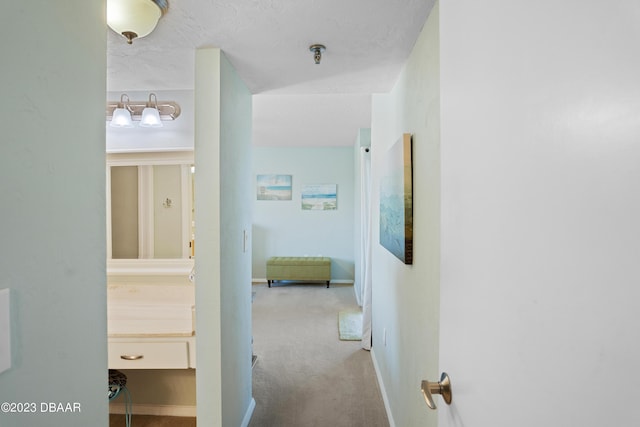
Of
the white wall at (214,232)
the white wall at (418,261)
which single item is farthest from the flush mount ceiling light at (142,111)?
the white wall at (418,261)

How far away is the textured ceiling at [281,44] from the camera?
Result: 1.36m

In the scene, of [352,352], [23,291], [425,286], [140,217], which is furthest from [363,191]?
[23,291]

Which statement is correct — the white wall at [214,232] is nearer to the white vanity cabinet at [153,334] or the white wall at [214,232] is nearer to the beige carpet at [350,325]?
the white vanity cabinet at [153,334]

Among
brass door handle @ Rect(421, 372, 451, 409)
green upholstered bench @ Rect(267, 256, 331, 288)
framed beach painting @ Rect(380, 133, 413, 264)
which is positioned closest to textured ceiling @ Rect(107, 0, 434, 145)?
framed beach painting @ Rect(380, 133, 413, 264)

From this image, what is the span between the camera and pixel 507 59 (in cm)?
56

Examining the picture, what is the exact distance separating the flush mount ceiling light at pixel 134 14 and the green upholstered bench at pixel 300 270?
4.99 meters

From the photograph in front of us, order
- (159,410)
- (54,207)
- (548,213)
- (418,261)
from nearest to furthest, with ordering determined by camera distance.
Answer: (548,213)
(54,207)
(418,261)
(159,410)

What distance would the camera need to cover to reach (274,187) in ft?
21.4

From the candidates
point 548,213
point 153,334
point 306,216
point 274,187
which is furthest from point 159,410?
point 274,187

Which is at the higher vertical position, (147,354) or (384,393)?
(147,354)

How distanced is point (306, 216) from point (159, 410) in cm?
438

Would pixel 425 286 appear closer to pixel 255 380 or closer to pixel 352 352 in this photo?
pixel 255 380

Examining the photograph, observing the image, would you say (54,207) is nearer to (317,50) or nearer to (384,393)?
(317,50)

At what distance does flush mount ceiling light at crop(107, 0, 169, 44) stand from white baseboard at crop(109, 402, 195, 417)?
89.6 inches
